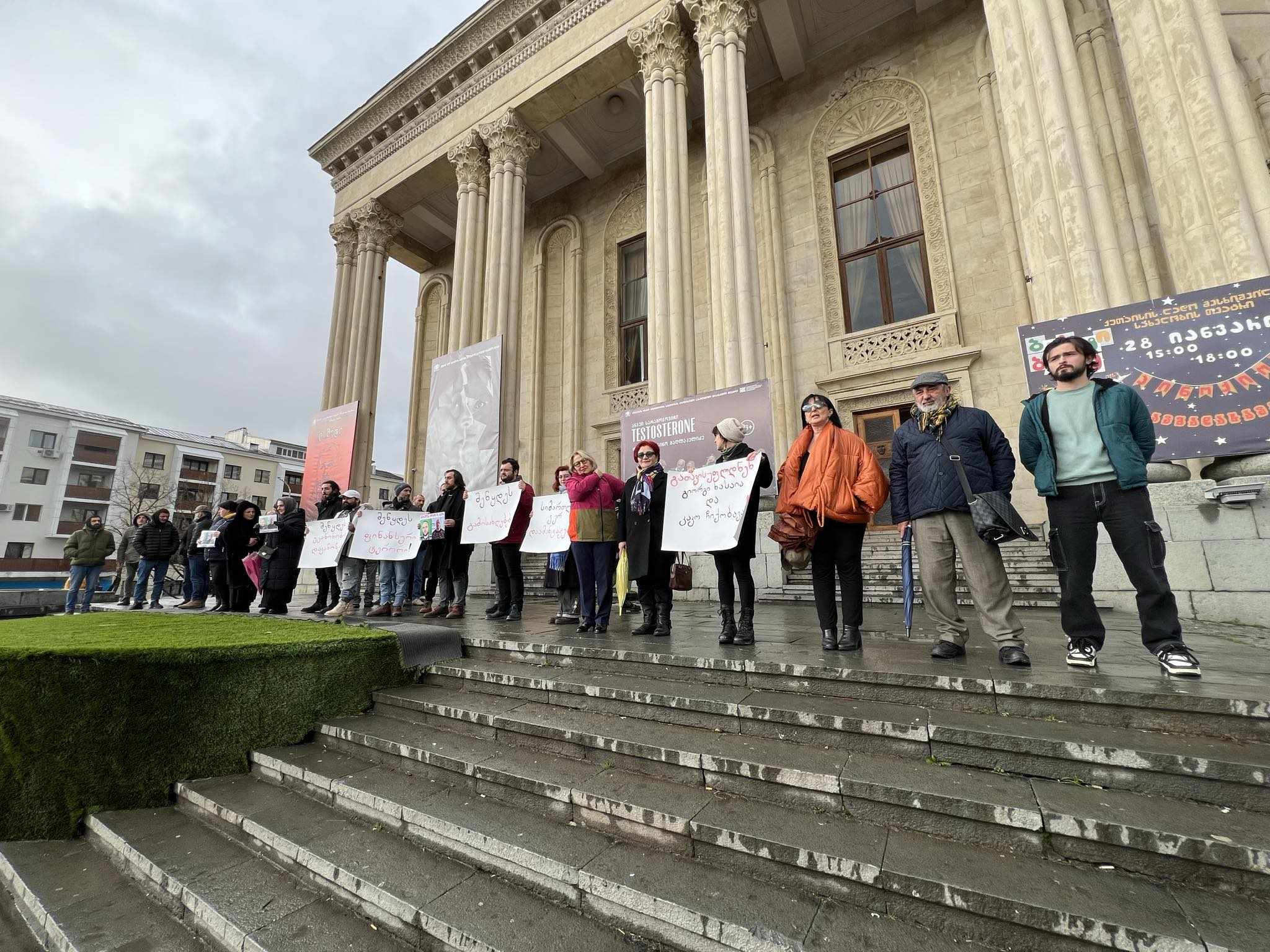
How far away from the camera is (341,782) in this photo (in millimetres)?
3014

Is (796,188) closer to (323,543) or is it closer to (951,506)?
(951,506)

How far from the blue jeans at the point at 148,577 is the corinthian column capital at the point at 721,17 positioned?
14.0m

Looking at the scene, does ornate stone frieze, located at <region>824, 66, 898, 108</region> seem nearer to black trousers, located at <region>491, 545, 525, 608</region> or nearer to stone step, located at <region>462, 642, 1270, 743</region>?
black trousers, located at <region>491, 545, 525, 608</region>

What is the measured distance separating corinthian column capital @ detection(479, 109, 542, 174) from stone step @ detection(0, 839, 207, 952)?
46.8 ft

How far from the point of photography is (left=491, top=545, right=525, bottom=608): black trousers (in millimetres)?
6383

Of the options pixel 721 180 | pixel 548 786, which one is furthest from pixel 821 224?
pixel 548 786

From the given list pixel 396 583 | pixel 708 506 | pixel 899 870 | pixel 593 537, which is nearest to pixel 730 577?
pixel 708 506

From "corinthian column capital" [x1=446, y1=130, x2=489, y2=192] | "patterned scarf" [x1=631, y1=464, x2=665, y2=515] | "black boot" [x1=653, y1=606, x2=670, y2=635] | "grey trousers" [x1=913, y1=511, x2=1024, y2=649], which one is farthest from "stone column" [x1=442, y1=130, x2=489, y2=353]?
"grey trousers" [x1=913, y1=511, x2=1024, y2=649]

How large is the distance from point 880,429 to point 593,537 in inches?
329

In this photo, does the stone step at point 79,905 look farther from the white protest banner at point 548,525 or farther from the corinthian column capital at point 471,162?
the corinthian column capital at point 471,162

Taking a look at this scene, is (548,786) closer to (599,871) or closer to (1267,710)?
(599,871)

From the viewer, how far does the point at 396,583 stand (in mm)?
6875

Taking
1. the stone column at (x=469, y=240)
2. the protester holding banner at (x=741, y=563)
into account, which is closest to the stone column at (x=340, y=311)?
the stone column at (x=469, y=240)

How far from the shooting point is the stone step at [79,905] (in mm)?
2287
